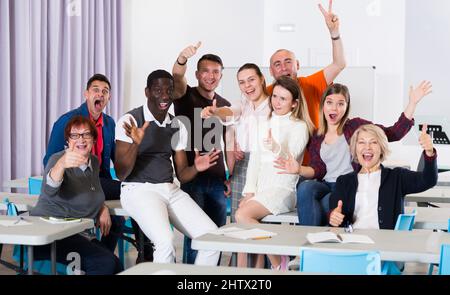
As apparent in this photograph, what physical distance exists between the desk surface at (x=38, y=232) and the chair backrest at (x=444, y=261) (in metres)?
1.64

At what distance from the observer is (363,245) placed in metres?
2.91

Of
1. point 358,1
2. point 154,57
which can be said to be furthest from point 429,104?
point 154,57

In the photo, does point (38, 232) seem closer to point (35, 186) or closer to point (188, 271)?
point (188, 271)

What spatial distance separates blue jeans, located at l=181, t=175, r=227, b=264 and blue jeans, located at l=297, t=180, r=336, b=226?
0.73 meters

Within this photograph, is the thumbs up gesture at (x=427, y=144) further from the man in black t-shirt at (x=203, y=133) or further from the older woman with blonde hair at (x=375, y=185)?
the man in black t-shirt at (x=203, y=133)

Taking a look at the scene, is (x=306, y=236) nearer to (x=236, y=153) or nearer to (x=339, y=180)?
(x=339, y=180)

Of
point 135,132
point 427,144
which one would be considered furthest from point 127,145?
point 427,144

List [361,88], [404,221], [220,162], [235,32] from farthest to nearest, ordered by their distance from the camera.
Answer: [235,32]
[361,88]
[220,162]
[404,221]

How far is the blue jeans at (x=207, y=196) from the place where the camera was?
4.48 meters

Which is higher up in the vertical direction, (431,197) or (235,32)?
(235,32)

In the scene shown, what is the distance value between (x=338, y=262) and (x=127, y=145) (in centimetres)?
191

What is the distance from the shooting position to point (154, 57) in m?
8.09

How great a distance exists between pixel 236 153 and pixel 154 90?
65 centimetres

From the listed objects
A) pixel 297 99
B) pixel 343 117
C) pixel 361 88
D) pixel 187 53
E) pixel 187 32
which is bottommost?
pixel 343 117
